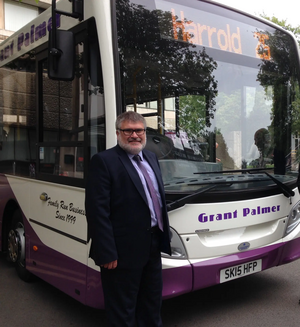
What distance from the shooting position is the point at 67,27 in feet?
12.1

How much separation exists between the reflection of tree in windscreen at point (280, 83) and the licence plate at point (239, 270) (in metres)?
0.89

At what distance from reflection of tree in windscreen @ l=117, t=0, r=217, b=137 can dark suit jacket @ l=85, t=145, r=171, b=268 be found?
0.79 m

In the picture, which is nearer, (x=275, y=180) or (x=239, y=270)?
(x=239, y=270)

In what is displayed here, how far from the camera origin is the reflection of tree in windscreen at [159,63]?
10.8ft

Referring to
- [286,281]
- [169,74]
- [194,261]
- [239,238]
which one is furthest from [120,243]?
[286,281]

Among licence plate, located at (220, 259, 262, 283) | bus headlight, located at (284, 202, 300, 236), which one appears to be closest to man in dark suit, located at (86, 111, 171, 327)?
licence plate, located at (220, 259, 262, 283)

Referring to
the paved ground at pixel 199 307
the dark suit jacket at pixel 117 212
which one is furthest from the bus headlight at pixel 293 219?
the dark suit jacket at pixel 117 212

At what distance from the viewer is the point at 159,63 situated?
343 centimetres

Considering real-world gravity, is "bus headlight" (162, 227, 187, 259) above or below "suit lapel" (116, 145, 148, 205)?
below

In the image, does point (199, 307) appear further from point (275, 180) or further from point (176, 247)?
point (275, 180)

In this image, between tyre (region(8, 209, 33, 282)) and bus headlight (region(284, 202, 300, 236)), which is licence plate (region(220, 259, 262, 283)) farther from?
tyre (region(8, 209, 33, 282))

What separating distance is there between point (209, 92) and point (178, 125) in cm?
43

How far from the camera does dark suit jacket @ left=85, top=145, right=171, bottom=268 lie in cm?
262

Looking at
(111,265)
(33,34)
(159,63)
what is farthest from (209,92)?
(33,34)
